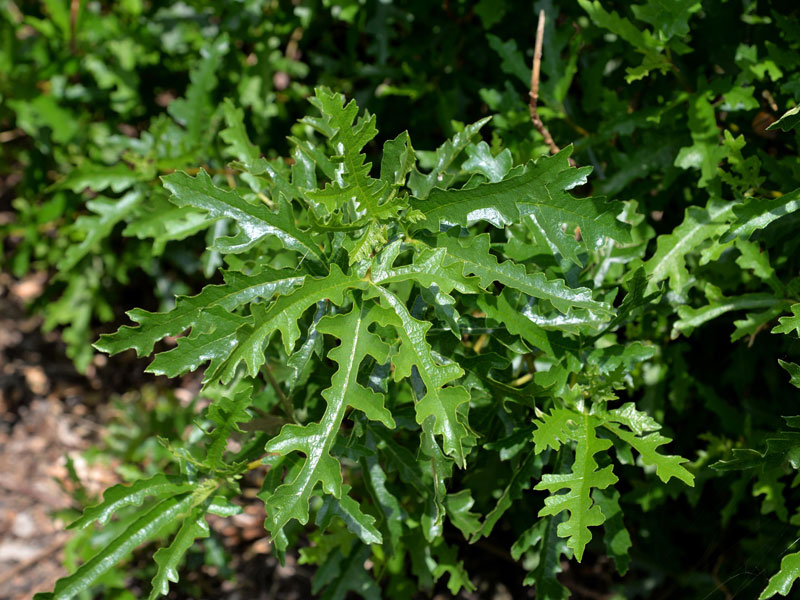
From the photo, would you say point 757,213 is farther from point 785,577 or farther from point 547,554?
point 547,554

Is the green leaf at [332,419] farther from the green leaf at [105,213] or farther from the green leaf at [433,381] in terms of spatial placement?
the green leaf at [105,213]

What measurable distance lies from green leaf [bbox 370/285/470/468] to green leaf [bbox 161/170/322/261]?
260mm

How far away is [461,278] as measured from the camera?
1343 millimetres

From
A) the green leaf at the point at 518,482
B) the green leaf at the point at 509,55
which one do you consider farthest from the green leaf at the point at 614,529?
the green leaf at the point at 509,55

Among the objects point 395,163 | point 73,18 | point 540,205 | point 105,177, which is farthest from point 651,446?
point 73,18

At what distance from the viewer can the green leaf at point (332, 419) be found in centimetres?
133

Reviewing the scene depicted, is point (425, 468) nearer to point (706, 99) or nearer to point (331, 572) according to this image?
point (331, 572)

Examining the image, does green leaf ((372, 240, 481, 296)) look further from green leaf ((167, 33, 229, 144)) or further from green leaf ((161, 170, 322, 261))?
green leaf ((167, 33, 229, 144))

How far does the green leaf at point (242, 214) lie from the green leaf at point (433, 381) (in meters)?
0.26

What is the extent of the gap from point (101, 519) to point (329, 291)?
75cm

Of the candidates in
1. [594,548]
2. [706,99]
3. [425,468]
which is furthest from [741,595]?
[706,99]

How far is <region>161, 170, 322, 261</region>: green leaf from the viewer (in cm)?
145

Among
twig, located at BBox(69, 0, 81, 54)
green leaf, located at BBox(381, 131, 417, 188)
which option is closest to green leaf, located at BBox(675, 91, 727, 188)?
green leaf, located at BBox(381, 131, 417, 188)

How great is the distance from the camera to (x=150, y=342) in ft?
4.81
